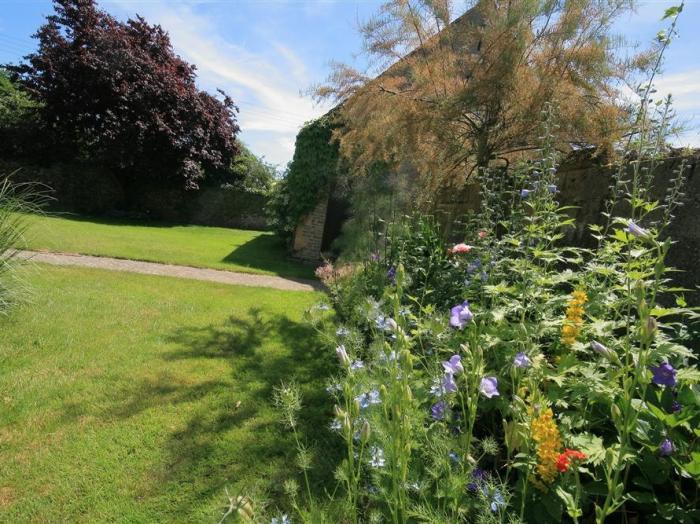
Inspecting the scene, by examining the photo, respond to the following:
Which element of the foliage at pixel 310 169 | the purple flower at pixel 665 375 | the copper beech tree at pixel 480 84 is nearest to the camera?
the purple flower at pixel 665 375

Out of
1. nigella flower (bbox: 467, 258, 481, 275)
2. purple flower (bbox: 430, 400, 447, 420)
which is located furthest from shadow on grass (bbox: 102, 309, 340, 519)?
nigella flower (bbox: 467, 258, 481, 275)

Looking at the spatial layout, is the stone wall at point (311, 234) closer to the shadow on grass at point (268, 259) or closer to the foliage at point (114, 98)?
the shadow on grass at point (268, 259)

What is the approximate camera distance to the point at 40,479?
6.89 feet

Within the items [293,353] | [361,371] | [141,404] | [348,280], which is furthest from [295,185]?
[361,371]

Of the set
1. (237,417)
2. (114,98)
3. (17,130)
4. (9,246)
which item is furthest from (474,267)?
(17,130)

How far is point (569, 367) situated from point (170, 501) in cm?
195

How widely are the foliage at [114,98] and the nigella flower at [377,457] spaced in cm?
1616

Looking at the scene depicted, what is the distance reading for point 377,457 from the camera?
1513 millimetres

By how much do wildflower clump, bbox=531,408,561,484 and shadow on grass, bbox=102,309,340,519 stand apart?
1.21 meters

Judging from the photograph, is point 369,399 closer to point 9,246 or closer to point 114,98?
point 9,246

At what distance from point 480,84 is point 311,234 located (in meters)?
7.52

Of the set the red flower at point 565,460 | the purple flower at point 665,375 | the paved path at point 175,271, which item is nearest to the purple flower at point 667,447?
the purple flower at point 665,375

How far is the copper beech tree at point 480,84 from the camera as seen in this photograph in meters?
3.44

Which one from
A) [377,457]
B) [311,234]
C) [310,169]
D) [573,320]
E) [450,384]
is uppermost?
[310,169]
